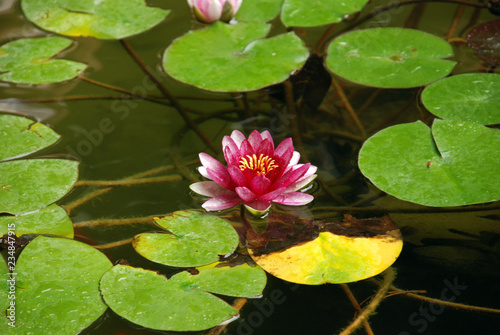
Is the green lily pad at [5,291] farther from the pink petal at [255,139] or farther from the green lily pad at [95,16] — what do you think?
the green lily pad at [95,16]

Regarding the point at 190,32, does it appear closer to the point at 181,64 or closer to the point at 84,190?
the point at 181,64

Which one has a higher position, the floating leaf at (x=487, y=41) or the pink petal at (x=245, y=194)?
the floating leaf at (x=487, y=41)

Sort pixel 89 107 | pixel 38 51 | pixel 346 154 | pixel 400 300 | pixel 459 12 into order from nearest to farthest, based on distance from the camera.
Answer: pixel 400 300
pixel 346 154
pixel 89 107
pixel 38 51
pixel 459 12

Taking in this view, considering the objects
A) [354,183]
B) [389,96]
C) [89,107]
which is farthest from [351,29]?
[89,107]

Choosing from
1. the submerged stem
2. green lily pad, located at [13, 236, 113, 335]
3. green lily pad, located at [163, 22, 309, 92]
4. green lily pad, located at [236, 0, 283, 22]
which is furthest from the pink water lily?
green lily pad, located at [236, 0, 283, 22]

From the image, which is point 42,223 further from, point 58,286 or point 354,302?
point 354,302

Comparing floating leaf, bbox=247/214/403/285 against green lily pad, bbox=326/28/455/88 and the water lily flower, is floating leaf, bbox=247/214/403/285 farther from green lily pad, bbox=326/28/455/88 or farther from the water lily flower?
the water lily flower

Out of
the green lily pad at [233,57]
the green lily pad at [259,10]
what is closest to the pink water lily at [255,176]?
the green lily pad at [233,57]
